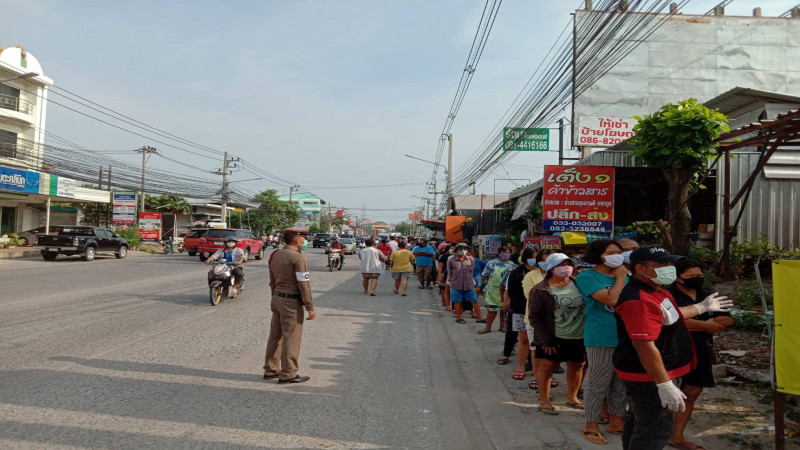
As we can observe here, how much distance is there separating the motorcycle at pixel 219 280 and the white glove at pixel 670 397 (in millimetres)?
10143

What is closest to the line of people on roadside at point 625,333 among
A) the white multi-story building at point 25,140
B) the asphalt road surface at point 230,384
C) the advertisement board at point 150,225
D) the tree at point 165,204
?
the asphalt road surface at point 230,384

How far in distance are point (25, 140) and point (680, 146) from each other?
35.0 metres

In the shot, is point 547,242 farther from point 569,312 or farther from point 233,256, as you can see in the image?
point 233,256

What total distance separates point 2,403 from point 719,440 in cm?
608

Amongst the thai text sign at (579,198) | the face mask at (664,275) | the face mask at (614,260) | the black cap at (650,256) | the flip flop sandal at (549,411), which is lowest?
the flip flop sandal at (549,411)

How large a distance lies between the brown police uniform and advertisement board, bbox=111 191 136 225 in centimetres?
3303

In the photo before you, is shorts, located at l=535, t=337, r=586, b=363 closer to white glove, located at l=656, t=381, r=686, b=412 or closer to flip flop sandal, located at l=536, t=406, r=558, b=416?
flip flop sandal, located at l=536, t=406, r=558, b=416

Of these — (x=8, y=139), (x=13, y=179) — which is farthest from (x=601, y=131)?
(x=8, y=139)

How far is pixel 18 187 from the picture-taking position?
83.6 feet

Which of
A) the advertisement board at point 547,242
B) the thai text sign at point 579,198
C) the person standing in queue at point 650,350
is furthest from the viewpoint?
the thai text sign at point 579,198

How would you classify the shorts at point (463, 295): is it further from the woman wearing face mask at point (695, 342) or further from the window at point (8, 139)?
the window at point (8, 139)

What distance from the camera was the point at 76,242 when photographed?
23422mm

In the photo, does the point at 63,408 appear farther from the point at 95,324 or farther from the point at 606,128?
the point at 606,128

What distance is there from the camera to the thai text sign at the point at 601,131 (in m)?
21.2
